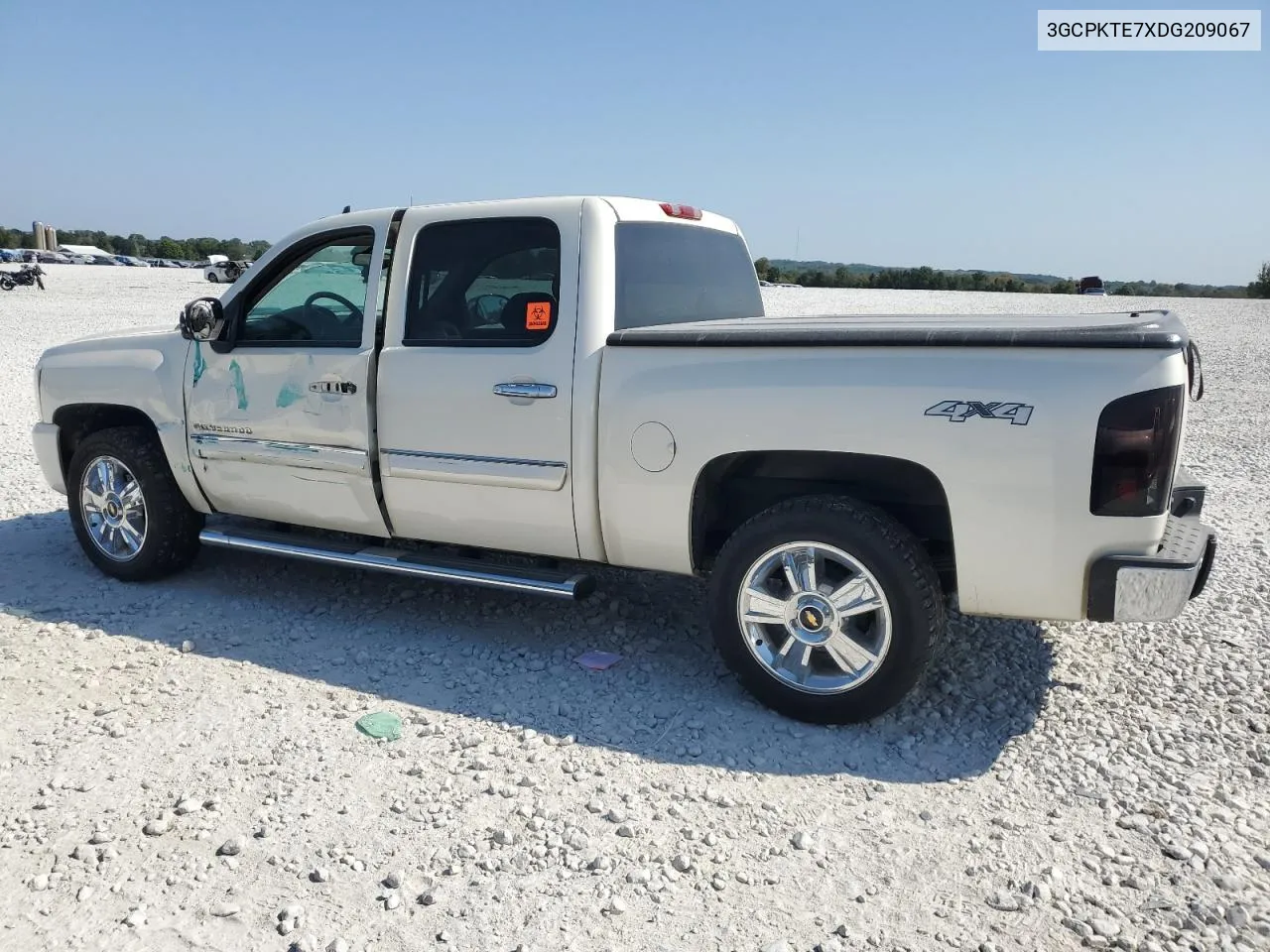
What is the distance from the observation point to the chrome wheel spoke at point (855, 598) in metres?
3.67

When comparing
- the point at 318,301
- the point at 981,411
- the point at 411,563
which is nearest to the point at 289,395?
the point at 318,301

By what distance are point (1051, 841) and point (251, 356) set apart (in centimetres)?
403

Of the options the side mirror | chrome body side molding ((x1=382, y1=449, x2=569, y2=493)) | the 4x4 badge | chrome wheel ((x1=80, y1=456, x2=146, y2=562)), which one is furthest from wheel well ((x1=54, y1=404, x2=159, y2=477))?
the 4x4 badge

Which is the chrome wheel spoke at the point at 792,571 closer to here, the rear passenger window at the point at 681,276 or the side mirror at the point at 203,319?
the rear passenger window at the point at 681,276

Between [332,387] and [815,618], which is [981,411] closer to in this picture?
[815,618]

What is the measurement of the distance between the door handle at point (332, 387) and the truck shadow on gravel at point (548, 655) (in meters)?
1.15

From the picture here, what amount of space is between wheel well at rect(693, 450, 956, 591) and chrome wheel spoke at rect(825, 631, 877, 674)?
0.47 meters

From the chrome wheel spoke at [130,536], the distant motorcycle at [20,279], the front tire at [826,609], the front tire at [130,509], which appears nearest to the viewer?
the front tire at [826,609]

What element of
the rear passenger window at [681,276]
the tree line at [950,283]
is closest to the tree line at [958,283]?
the tree line at [950,283]

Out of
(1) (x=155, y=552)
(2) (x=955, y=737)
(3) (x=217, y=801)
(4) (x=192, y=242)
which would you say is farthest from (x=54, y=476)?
(4) (x=192, y=242)

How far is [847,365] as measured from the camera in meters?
3.58

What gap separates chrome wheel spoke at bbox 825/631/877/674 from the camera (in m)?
3.73

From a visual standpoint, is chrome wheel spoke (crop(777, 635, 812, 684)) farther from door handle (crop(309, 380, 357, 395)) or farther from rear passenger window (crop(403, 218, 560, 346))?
door handle (crop(309, 380, 357, 395))

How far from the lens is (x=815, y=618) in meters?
3.78
